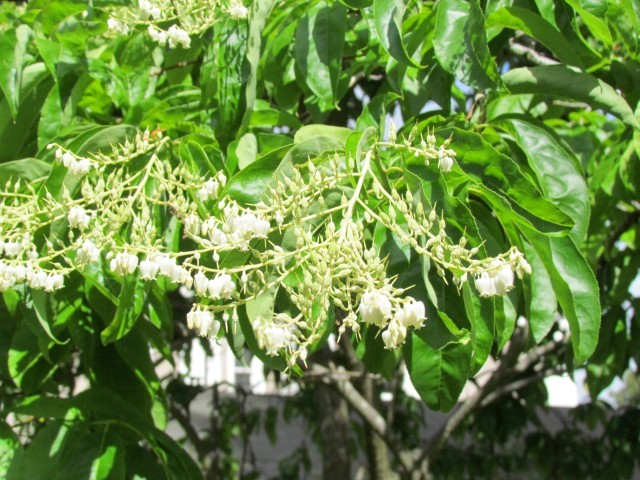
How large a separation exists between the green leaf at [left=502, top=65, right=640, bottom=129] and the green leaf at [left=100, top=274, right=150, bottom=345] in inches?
27.8

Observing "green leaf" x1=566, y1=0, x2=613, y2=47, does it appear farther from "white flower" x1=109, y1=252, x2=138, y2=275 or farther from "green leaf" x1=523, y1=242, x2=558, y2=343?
"white flower" x1=109, y1=252, x2=138, y2=275

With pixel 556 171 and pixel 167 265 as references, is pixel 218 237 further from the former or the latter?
pixel 556 171

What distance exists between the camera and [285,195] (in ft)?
3.36

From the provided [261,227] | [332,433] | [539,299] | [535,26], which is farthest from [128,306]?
[332,433]

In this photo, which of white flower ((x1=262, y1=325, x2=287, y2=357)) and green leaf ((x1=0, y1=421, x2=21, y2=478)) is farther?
green leaf ((x1=0, y1=421, x2=21, y2=478))

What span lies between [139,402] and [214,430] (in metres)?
1.48

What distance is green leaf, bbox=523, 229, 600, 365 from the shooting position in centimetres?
118

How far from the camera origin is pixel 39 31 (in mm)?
1688

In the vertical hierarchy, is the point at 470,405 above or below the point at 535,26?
below

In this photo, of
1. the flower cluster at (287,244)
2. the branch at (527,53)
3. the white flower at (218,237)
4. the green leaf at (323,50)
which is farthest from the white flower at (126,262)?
the branch at (527,53)

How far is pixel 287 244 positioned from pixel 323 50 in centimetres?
47

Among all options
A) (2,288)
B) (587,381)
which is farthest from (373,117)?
(587,381)

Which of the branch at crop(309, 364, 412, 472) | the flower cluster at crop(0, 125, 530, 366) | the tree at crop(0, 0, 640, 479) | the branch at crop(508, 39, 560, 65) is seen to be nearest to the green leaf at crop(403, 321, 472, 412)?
the tree at crop(0, 0, 640, 479)

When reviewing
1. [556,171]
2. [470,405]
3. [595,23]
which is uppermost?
[595,23]
